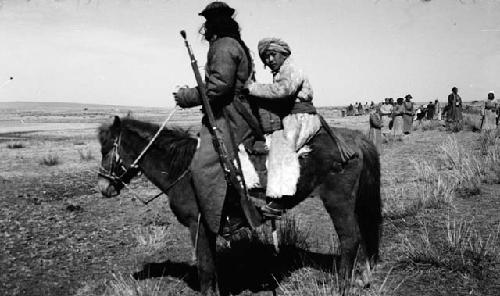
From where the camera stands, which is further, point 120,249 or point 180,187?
point 120,249

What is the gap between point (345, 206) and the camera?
4.68 m

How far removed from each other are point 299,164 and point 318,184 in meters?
0.43

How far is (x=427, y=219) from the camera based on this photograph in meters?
7.16

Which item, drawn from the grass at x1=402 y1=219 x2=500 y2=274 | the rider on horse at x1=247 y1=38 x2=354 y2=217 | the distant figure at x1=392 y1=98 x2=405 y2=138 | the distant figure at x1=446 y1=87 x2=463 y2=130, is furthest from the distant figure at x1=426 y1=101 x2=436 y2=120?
the rider on horse at x1=247 y1=38 x2=354 y2=217

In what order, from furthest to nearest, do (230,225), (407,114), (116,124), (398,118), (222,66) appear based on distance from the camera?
(407,114)
(398,118)
(116,124)
(230,225)
(222,66)

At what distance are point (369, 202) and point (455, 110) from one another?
69.1ft

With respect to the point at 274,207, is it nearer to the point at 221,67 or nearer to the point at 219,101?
the point at 219,101

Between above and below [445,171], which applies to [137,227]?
below

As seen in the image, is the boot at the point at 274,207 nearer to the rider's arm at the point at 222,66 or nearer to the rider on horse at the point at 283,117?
the rider on horse at the point at 283,117

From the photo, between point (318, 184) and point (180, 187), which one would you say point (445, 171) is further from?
point (180, 187)

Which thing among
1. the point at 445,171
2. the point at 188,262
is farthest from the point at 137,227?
the point at 445,171

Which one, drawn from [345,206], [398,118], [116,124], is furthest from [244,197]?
[398,118]

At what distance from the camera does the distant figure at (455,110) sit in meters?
22.6

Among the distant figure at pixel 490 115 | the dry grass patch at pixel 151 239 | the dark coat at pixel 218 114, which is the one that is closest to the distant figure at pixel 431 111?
the distant figure at pixel 490 115
